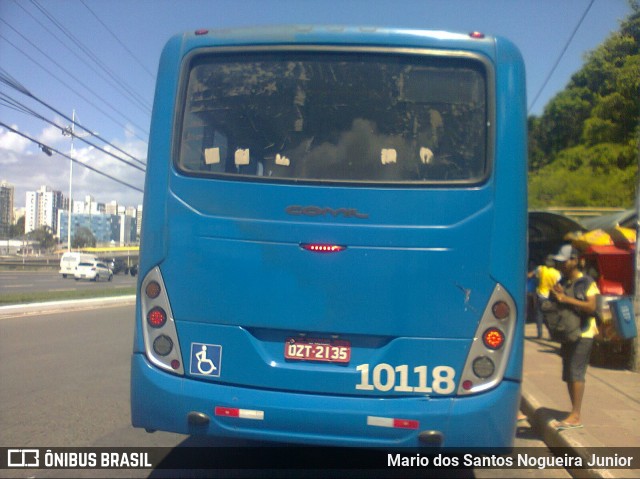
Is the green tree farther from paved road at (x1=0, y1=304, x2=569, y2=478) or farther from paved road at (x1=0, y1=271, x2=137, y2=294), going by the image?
paved road at (x1=0, y1=271, x2=137, y2=294)

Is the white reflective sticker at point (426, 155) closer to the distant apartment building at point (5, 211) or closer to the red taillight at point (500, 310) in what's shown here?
the red taillight at point (500, 310)

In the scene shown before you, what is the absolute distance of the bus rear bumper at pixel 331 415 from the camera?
4.06 meters

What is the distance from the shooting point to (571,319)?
6422 mm

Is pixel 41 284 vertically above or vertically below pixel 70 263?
below

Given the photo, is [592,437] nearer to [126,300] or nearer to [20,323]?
[20,323]

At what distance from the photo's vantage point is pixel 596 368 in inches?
417

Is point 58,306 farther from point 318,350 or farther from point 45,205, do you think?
point 45,205

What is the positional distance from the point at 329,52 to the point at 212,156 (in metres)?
1.06

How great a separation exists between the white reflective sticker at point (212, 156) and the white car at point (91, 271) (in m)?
Answer: 43.1

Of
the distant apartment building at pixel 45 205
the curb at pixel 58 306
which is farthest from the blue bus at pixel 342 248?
the distant apartment building at pixel 45 205

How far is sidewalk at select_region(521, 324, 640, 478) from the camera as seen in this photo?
5918 mm

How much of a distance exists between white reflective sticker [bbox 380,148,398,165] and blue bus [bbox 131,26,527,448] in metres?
0.01

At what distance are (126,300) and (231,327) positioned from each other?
839 inches

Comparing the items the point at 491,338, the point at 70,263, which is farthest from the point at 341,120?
the point at 70,263
